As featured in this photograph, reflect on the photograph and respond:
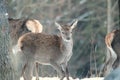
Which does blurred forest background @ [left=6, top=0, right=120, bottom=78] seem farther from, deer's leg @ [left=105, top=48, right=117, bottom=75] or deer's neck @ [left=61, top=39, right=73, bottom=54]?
deer's neck @ [left=61, top=39, right=73, bottom=54]

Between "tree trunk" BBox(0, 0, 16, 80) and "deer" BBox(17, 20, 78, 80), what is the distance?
78.1 inches

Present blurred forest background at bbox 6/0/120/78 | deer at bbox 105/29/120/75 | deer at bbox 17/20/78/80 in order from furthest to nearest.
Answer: blurred forest background at bbox 6/0/120/78 < deer at bbox 105/29/120/75 < deer at bbox 17/20/78/80

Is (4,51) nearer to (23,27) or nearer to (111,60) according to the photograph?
(111,60)

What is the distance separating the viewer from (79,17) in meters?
28.4

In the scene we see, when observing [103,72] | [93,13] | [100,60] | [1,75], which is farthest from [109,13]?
[1,75]

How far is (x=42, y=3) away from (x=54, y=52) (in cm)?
1406

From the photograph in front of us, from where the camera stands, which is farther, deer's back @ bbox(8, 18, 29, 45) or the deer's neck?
deer's back @ bbox(8, 18, 29, 45)

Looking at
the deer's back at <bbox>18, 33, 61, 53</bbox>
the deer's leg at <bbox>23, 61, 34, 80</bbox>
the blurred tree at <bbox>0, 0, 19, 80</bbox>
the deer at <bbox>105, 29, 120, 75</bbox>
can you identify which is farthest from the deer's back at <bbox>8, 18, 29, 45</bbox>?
the blurred tree at <bbox>0, 0, 19, 80</bbox>

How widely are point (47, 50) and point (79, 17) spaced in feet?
51.9

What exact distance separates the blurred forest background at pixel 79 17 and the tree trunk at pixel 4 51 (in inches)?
591

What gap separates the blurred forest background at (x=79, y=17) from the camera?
86.2 ft

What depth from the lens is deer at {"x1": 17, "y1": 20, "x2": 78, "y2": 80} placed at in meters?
12.4

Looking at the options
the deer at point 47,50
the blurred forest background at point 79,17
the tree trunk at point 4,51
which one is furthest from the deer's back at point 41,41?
the blurred forest background at point 79,17

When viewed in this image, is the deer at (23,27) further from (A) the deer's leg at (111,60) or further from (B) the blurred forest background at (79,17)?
(B) the blurred forest background at (79,17)
